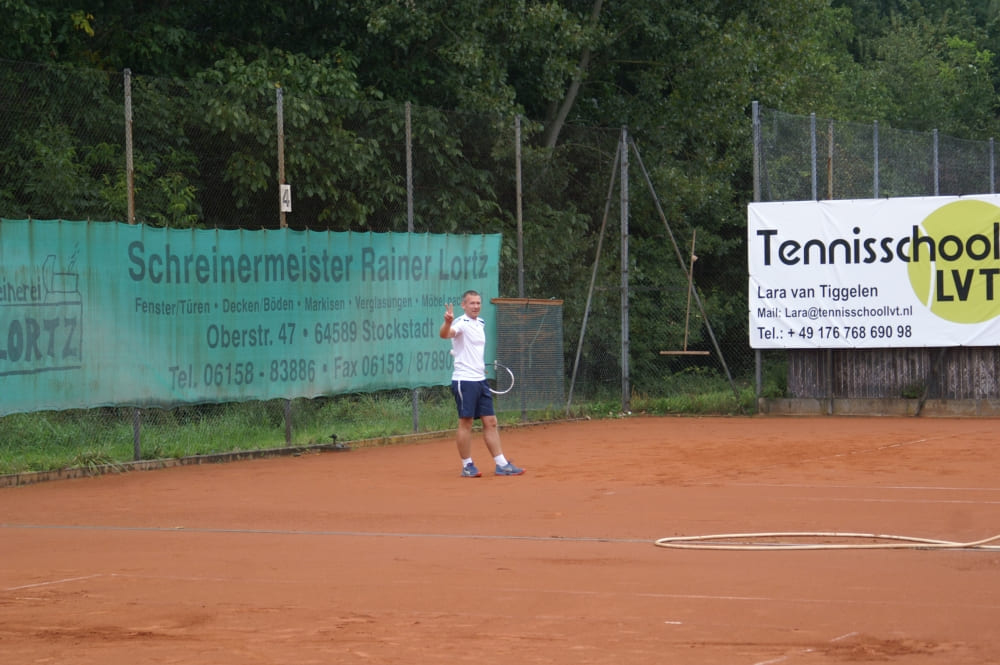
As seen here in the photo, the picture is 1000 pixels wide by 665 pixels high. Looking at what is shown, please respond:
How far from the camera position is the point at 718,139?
2498cm

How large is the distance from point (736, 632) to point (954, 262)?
1482 cm

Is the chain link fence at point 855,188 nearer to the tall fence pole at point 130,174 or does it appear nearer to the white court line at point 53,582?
the tall fence pole at point 130,174

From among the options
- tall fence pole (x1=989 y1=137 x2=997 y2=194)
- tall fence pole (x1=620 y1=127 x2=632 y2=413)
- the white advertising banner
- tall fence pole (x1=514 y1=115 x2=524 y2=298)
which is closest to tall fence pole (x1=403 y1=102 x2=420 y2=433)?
tall fence pole (x1=514 y1=115 x2=524 y2=298)

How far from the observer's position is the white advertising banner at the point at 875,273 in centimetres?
1959

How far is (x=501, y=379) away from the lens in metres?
18.5

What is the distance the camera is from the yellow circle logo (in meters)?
19.5

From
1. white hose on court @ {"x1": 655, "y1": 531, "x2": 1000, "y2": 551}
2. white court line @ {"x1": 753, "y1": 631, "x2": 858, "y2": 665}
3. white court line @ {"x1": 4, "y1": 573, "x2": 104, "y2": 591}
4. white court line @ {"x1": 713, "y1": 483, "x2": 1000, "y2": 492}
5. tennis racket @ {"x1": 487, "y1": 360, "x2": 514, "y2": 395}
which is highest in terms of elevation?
tennis racket @ {"x1": 487, "y1": 360, "x2": 514, "y2": 395}

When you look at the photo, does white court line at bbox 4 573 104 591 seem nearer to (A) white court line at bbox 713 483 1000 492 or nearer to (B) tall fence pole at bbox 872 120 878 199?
(A) white court line at bbox 713 483 1000 492

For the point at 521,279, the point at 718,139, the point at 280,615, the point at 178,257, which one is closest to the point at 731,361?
the point at 718,139

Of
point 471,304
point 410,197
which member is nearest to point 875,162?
point 410,197

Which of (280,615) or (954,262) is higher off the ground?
(954,262)

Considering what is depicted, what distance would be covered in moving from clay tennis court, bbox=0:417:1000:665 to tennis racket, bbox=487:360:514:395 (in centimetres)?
398

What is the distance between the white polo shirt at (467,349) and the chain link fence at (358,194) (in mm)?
3074

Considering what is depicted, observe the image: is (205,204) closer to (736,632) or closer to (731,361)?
(731,361)
